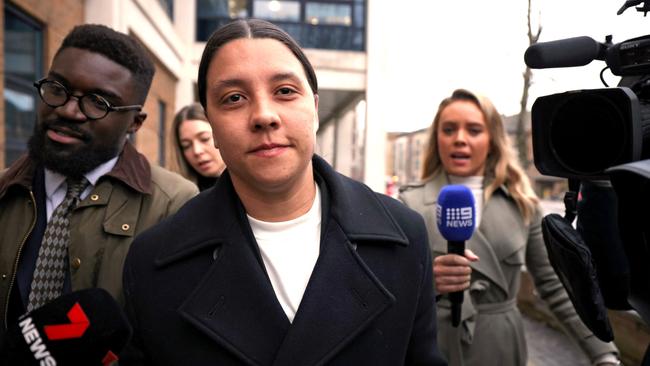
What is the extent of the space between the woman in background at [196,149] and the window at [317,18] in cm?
1081

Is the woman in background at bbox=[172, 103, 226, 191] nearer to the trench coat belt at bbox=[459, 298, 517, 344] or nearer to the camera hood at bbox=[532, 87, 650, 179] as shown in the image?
the trench coat belt at bbox=[459, 298, 517, 344]

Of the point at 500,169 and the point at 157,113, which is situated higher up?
the point at 157,113

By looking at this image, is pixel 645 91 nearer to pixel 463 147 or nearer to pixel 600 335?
pixel 600 335

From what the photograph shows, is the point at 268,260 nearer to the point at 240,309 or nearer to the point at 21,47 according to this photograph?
the point at 240,309

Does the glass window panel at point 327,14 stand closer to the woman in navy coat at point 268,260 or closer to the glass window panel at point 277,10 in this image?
the glass window panel at point 277,10

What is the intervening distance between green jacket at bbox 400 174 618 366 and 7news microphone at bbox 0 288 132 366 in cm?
168

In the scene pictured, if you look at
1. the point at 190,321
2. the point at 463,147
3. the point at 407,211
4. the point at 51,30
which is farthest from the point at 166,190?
the point at 51,30

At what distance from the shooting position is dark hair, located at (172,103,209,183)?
142 inches

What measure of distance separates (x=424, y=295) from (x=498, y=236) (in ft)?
3.55

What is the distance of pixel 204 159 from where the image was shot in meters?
3.53

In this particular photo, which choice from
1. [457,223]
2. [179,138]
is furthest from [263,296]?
[179,138]

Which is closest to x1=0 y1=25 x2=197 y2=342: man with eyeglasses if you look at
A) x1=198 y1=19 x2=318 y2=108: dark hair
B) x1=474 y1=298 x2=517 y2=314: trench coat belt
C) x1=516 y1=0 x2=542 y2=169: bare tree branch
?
x1=198 y1=19 x2=318 y2=108: dark hair

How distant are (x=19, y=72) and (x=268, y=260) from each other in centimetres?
469

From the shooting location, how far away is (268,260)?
4.80 ft
